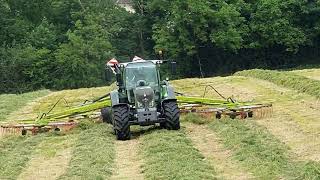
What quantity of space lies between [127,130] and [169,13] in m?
36.3

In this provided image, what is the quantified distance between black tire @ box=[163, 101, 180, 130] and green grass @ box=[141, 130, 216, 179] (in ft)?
1.14

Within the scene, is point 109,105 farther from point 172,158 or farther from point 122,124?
point 172,158

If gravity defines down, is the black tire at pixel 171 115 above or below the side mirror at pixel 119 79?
below

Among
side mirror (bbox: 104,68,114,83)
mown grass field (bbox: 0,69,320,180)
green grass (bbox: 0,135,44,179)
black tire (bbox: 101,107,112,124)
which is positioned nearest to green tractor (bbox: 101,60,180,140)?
side mirror (bbox: 104,68,114,83)

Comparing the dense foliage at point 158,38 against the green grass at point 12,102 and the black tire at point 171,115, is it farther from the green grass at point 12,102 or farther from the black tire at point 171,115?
the black tire at point 171,115

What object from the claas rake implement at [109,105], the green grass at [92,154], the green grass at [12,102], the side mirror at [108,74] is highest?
the side mirror at [108,74]

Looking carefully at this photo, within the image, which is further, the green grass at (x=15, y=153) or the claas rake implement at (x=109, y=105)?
the claas rake implement at (x=109, y=105)

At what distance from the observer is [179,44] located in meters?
49.7

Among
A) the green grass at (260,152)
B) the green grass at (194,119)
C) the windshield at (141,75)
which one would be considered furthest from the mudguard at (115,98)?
the green grass at (260,152)

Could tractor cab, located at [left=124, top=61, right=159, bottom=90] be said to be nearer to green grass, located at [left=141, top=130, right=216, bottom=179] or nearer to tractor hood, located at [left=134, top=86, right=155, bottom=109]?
tractor hood, located at [left=134, top=86, right=155, bottom=109]

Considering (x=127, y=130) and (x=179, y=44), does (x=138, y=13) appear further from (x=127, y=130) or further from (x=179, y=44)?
(x=127, y=130)

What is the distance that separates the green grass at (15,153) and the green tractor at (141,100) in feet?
6.70

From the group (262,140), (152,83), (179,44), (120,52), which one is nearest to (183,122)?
(152,83)

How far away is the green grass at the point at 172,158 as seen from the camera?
36.9 feet
